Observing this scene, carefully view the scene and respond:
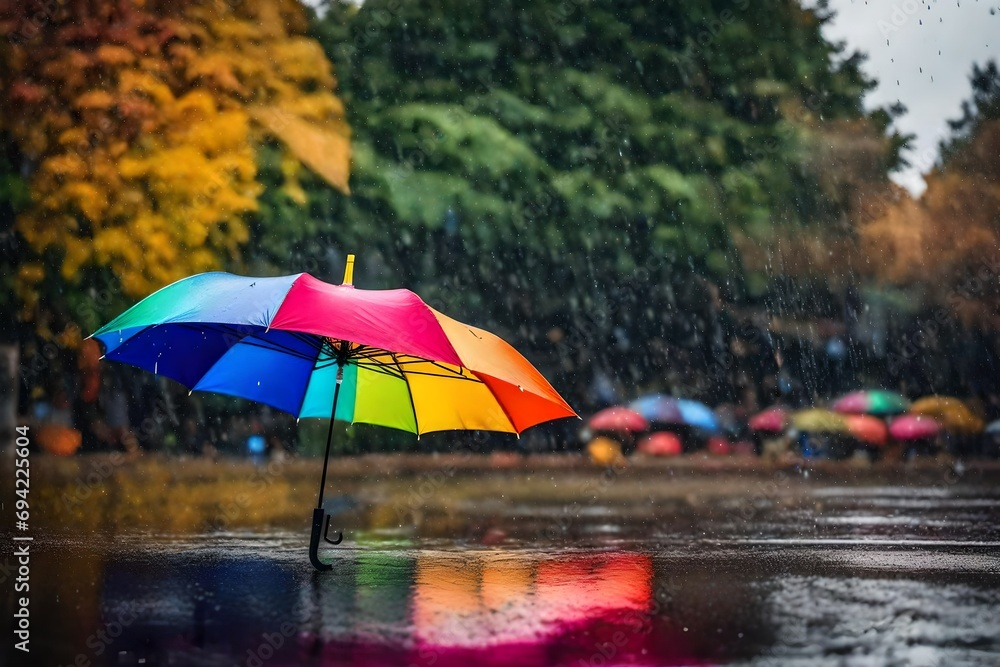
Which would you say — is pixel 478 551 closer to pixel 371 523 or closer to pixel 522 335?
pixel 371 523

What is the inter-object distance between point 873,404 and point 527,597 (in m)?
21.5

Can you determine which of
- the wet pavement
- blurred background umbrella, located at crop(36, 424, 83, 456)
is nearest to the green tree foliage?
blurred background umbrella, located at crop(36, 424, 83, 456)

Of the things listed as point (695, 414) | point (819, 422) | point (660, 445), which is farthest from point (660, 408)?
point (819, 422)

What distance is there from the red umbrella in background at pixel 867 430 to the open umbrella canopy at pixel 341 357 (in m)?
20.5

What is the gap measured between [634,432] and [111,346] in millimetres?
21808

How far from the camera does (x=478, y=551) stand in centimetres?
1002

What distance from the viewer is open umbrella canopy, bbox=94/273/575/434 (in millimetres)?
6902

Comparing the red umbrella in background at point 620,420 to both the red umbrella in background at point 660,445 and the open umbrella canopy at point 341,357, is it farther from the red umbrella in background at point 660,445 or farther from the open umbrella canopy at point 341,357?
the open umbrella canopy at point 341,357

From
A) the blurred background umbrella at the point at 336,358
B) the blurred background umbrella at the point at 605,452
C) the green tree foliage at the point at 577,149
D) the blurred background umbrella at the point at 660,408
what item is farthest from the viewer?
the blurred background umbrella at the point at 660,408

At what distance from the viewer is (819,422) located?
2650 cm

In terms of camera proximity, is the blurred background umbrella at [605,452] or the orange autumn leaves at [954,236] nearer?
the blurred background umbrella at [605,452]

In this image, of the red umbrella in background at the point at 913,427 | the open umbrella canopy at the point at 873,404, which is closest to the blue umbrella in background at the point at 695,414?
the open umbrella canopy at the point at 873,404

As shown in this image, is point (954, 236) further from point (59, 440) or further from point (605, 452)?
point (59, 440)

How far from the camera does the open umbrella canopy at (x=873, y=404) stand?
89.5 ft
